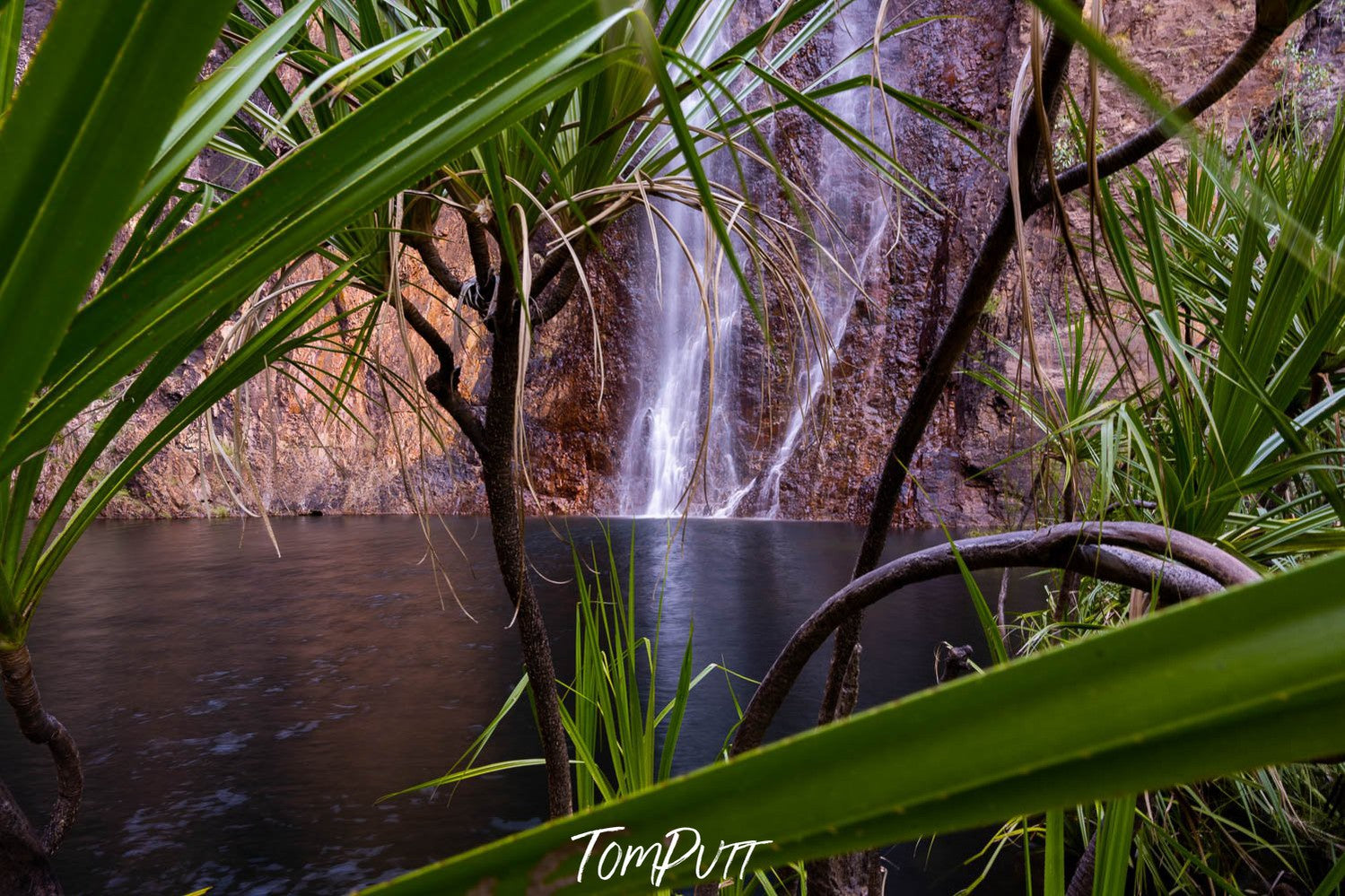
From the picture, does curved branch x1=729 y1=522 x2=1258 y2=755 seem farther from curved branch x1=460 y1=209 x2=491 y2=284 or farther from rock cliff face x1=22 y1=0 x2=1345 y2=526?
rock cliff face x1=22 y1=0 x2=1345 y2=526

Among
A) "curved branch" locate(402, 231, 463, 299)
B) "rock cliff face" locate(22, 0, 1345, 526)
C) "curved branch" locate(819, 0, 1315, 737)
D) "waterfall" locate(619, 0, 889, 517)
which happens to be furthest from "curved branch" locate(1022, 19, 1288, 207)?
"waterfall" locate(619, 0, 889, 517)

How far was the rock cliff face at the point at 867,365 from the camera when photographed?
7.55 metres

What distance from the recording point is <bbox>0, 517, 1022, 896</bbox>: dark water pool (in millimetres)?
1782

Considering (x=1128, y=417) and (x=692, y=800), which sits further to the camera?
(x=1128, y=417)

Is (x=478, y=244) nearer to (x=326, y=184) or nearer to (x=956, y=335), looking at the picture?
(x=956, y=335)

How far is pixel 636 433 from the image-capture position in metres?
8.73

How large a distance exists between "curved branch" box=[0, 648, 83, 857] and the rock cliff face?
6417 millimetres

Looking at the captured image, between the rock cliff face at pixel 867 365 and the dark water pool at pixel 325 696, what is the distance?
10.7 feet

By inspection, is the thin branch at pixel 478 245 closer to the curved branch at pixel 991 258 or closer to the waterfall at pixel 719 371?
the curved branch at pixel 991 258

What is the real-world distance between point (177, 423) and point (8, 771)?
2.34 metres

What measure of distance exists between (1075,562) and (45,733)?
92 centimetres

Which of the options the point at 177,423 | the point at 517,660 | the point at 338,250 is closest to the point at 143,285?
the point at 177,423

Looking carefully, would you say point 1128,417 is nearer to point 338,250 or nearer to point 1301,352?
point 1301,352

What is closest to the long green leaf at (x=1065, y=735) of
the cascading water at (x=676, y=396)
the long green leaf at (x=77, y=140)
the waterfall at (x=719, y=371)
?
the long green leaf at (x=77, y=140)
